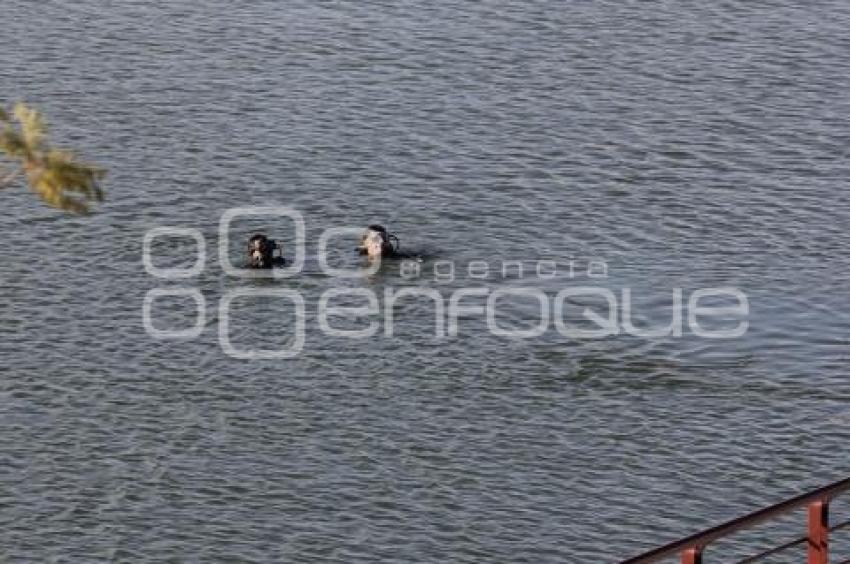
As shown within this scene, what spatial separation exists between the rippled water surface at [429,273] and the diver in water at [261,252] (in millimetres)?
535

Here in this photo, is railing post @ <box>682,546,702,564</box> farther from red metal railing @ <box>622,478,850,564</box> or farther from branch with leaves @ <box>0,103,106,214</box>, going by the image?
branch with leaves @ <box>0,103,106,214</box>

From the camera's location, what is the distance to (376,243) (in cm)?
4084

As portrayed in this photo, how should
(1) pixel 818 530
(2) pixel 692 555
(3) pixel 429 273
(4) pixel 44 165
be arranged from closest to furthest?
1. (2) pixel 692 555
2. (1) pixel 818 530
3. (4) pixel 44 165
4. (3) pixel 429 273

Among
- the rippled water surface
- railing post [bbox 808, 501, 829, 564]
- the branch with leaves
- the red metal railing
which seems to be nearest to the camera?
the red metal railing

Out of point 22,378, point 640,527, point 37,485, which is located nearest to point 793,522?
point 640,527

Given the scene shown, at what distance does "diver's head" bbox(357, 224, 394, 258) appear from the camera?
40812 mm

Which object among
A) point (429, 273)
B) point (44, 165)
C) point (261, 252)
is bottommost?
point (429, 273)

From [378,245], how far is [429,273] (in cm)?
111

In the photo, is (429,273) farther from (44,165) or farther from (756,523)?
(756,523)

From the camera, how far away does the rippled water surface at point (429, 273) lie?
31438 millimetres

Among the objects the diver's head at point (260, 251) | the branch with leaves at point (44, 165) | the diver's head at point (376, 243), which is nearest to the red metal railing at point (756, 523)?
the branch with leaves at point (44, 165)

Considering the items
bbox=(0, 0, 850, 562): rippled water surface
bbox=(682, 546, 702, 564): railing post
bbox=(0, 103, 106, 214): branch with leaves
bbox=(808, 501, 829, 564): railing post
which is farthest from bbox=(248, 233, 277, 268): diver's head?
bbox=(682, 546, 702, 564): railing post

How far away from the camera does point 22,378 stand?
3631 centimetres

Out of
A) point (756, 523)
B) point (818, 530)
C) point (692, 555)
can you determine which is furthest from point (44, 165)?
point (818, 530)
